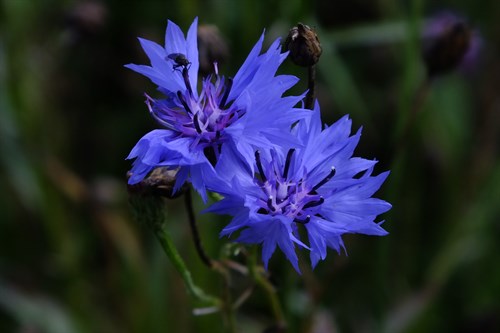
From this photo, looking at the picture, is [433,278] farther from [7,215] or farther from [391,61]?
[7,215]

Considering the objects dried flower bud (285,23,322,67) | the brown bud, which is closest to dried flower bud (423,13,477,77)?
the brown bud

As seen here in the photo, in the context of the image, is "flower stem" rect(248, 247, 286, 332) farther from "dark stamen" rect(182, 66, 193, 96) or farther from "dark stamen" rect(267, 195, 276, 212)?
"dark stamen" rect(182, 66, 193, 96)

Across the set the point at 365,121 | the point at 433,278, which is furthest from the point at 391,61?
the point at 433,278

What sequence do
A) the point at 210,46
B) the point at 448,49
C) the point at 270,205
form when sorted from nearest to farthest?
the point at 270,205 < the point at 210,46 < the point at 448,49

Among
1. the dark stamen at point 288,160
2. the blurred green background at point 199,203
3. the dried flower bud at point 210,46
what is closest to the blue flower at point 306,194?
the dark stamen at point 288,160

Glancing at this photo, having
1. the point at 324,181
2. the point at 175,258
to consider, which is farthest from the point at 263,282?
the point at 324,181

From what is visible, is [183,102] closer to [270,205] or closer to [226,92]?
[226,92]

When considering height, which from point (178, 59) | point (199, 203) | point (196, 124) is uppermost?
point (178, 59)
